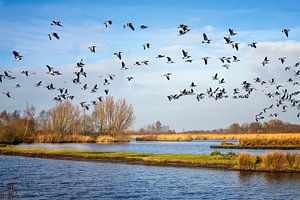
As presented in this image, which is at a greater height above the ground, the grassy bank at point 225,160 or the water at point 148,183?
Answer: the grassy bank at point 225,160

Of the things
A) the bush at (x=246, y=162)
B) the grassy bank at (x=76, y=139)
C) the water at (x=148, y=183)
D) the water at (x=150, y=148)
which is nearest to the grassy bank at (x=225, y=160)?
the bush at (x=246, y=162)

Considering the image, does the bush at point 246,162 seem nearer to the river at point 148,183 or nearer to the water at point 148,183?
the river at point 148,183

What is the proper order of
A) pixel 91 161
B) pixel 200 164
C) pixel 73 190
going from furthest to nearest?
pixel 91 161, pixel 200 164, pixel 73 190

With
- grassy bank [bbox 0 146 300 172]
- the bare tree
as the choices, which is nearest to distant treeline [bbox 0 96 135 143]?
the bare tree

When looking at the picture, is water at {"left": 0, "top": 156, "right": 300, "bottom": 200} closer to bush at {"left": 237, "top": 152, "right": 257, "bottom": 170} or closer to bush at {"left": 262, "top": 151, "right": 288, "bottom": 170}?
bush at {"left": 262, "top": 151, "right": 288, "bottom": 170}

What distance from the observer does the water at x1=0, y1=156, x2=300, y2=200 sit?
83.4 feet

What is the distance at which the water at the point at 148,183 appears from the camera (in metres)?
25.4

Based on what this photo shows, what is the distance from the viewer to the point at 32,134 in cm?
10856

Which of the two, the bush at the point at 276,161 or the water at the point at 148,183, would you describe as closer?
the water at the point at 148,183

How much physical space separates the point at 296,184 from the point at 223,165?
11.5 metres

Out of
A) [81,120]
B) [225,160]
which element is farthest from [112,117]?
[225,160]

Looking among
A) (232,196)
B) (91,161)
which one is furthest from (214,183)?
(91,161)

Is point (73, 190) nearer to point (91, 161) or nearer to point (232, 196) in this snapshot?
point (232, 196)

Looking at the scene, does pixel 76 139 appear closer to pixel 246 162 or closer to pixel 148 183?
pixel 246 162
